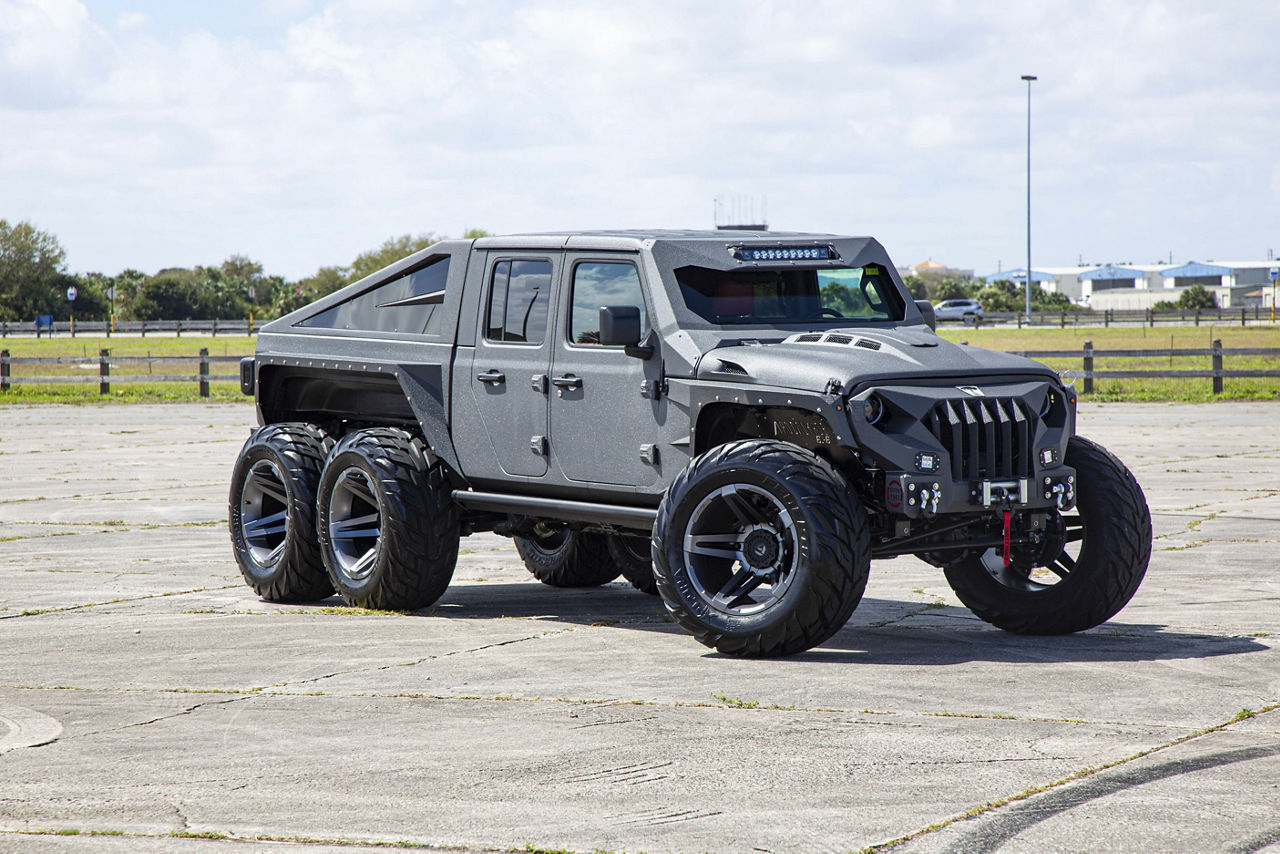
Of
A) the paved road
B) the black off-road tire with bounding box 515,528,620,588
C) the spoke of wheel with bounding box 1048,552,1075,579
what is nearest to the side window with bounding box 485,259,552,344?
the paved road

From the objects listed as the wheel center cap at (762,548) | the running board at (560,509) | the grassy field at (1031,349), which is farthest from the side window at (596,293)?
the grassy field at (1031,349)

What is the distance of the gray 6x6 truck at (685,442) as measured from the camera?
24.3 feet

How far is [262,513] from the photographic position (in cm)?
1029

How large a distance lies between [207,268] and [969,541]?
12515cm

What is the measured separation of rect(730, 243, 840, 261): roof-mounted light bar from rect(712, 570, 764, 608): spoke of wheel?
1804 millimetres

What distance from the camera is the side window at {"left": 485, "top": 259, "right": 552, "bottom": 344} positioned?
887 cm

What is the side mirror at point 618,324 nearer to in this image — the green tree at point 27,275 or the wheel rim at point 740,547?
the wheel rim at point 740,547

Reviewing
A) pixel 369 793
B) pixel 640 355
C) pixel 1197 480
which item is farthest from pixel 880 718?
pixel 1197 480

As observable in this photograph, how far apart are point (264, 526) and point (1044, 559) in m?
4.81

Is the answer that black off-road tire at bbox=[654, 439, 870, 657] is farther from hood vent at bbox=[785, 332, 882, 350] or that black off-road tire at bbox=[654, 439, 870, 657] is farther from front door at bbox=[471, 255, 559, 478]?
front door at bbox=[471, 255, 559, 478]

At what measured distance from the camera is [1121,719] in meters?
6.20

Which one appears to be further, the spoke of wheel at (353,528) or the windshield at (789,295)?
the spoke of wheel at (353,528)

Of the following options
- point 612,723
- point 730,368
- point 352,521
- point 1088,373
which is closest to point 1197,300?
point 1088,373

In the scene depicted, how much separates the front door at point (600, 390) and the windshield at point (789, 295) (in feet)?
1.03
